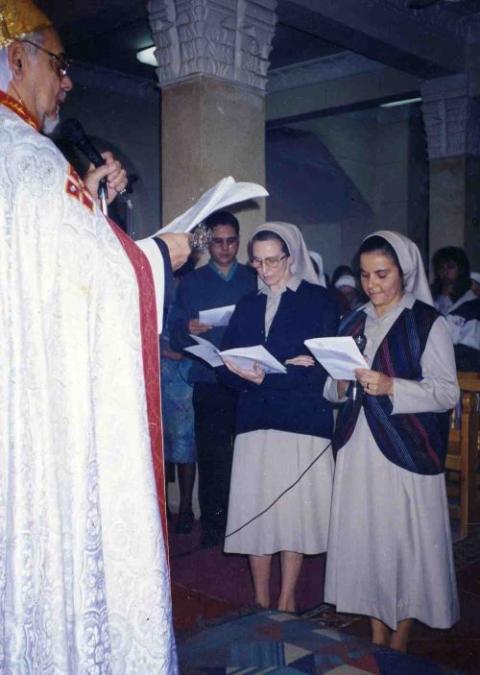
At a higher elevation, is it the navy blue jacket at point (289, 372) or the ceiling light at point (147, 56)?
the ceiling light at point (147, 56)

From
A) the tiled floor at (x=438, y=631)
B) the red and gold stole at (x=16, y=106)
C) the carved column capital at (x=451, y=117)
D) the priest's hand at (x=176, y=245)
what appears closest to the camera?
the red and gold stole at (x=16, y=106)

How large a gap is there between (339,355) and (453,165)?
5.87 m

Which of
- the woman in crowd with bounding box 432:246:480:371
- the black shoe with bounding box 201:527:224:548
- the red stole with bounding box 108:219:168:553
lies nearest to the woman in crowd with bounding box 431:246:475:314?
the woman in crowd with bounding box 432:246:480:371

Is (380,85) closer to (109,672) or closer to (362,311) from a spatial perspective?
(362,311)

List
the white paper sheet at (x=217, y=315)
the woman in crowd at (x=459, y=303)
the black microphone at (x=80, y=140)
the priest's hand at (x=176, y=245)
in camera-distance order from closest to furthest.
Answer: the priest's hand at (x=176, y=245)
the black microphone at (x=80, y=140)
the white paper sheet at (x=217, y=315)
the woman in crowd at (x=459, y=303)

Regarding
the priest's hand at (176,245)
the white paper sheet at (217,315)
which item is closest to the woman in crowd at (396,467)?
the white paper sheet at (217,315)

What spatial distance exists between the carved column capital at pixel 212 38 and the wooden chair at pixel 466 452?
275 centimetres

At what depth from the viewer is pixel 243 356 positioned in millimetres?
3150

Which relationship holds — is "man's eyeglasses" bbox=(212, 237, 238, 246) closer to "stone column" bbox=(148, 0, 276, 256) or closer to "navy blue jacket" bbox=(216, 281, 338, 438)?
"stone column" bbox=(148, 0, 276, 256)

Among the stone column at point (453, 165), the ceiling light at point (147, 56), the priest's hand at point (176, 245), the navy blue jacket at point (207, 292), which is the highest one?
the ceiling light at point (147, 56)

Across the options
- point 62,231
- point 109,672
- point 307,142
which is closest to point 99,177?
point 62,231

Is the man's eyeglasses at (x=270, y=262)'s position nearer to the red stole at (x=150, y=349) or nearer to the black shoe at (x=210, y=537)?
the red stole at (x=150, y=349)

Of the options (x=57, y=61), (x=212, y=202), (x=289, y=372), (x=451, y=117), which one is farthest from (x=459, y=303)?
(x=57, y=61)

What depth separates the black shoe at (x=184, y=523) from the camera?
5.08 meters
